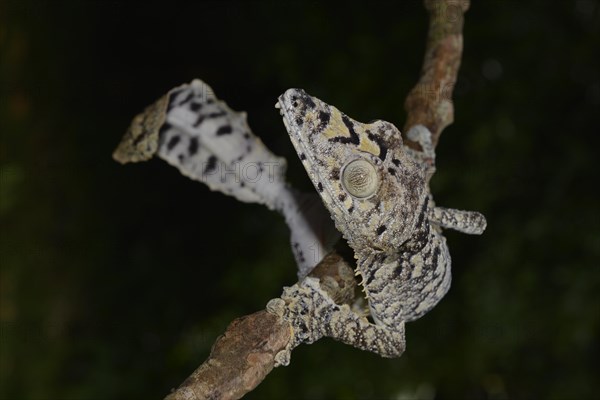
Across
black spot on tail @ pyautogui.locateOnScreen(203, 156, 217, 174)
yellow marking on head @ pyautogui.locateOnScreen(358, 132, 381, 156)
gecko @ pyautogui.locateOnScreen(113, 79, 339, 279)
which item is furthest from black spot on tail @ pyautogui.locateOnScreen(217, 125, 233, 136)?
yellow marking on head @ pyautogui.locateOnScreen(358, 132, 381, 156)

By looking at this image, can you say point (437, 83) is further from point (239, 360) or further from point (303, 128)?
point (239, 360)

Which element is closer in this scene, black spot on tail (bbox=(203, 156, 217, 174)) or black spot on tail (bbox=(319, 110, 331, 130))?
black spot on tail (bbox=(319, 110, 331, 130))

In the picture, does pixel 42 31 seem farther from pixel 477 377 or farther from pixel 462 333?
pixel 477 377

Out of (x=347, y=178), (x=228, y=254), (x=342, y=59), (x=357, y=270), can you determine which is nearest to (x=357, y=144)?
(x=347, y=178)

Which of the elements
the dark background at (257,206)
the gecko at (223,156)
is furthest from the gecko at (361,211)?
the dark background at (257,206)

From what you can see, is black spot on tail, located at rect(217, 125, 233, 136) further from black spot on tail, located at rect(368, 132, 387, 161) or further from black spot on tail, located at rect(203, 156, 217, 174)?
black spot on tail, located at rect(368, 132, 387, 161)

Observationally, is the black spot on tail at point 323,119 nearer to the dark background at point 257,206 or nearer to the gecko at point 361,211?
the gecko at point 361,211
